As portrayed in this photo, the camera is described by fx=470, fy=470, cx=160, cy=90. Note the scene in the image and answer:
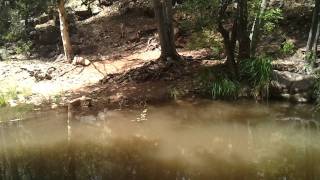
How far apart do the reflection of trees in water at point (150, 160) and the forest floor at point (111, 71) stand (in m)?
3.17

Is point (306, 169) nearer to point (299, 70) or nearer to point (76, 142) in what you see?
point (76, 142)

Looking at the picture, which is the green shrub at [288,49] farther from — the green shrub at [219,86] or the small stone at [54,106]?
the small stone at [54,106]

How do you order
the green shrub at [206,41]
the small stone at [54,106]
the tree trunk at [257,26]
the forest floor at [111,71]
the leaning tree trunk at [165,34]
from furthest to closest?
the green shrub at [206,41], the leaning tree trunk at [165,34], the forest floor at [111,71], the small stone at [54,106], the tree trunk at [257,26]

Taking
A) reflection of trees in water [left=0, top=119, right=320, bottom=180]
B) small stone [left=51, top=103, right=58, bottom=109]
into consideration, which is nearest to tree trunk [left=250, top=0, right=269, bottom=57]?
reflection of trees in water [left=0, top=119, right=320, bottom=180]

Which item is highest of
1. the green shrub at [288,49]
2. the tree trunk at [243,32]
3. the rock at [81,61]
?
the tree trunk at [243,32]

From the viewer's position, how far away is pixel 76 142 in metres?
9.64

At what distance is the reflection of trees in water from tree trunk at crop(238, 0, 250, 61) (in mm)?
3408

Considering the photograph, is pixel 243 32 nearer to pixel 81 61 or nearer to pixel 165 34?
pixel 165 34

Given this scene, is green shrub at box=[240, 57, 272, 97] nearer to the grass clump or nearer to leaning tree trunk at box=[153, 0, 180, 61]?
the grass clump

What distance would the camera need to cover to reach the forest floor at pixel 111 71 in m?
13.0

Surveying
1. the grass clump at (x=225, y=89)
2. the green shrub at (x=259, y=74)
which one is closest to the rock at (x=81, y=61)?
the grass clump at (x=225, y=89)

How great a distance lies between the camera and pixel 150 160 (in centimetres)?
821

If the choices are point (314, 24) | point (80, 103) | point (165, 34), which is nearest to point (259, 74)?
point (314, 24)

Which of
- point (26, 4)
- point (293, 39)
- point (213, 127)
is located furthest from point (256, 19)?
point (26, 4)
